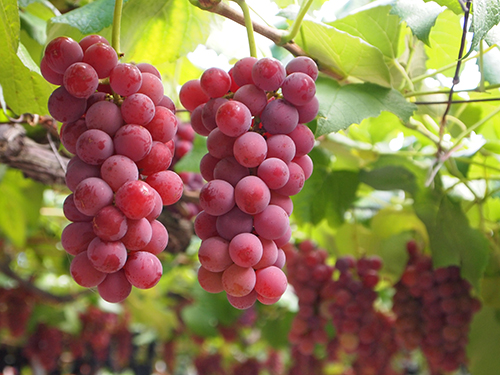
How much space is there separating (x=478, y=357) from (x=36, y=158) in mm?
989

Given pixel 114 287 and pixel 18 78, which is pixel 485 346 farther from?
pixel 18 78

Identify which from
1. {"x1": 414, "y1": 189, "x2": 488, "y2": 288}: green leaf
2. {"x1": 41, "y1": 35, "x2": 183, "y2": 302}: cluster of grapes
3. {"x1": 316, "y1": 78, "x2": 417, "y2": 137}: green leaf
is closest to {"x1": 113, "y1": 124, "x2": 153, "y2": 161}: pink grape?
{"x1": 41, "y1": 35, "x2": 183, "y2": 302}: cluster of grapes

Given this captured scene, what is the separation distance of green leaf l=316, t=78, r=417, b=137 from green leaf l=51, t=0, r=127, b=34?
26 centimetres

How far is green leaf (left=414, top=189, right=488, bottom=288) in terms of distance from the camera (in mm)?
739

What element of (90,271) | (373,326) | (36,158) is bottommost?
(373,326)

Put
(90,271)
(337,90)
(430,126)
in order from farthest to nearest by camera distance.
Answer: (430,126), (337,90), (90,271)

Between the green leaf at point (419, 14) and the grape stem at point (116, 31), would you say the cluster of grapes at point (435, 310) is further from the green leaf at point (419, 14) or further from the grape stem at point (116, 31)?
the grape stem at point (116, 31)

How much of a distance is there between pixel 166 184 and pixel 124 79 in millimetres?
87

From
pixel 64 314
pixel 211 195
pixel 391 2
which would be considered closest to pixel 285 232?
pixel 211 195

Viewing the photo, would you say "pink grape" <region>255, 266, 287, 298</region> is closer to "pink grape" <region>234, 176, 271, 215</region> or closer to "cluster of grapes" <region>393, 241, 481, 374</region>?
"pink grape" <region>234, 176, 271, 215</region>

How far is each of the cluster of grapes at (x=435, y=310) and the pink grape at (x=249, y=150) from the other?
0.65 m

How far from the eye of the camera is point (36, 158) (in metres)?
0.69

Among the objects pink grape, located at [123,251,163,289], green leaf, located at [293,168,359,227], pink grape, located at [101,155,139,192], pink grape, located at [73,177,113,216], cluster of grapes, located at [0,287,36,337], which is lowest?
cluster of grapes, located at [0,287,36,337]

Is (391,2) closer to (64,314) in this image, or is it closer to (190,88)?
(190,88)
